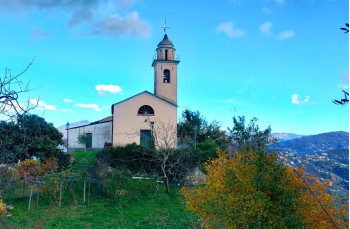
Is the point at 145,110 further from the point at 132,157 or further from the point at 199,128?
the point at 199,128

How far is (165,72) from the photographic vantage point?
29.3 m

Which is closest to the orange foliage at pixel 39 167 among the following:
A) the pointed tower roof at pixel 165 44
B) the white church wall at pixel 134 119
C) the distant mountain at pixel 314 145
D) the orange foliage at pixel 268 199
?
the white church wall at pixel 134 119

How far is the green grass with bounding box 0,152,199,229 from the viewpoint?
12.3m

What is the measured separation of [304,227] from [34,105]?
199 inches

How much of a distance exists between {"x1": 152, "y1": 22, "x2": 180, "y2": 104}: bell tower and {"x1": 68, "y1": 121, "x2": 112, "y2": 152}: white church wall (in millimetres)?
5139

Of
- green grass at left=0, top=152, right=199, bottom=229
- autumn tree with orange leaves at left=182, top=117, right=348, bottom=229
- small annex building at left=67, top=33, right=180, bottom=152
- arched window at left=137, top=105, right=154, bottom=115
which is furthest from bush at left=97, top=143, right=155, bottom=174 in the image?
autumn tree with orange leaves at left=182, top=117, right=348, bottom=229

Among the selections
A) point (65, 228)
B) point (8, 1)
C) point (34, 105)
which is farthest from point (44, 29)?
point (65, 228)

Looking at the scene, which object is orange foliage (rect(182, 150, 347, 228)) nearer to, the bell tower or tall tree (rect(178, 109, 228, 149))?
tall tree (rect(178, 109, 228, 149))

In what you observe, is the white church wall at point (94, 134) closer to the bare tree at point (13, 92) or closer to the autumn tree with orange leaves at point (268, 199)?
the autumn tree with orange leaves at point (268, 199)

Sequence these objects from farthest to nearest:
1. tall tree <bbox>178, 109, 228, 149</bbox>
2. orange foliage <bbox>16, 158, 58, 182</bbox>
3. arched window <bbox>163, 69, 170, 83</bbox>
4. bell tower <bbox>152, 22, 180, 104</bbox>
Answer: tall tree <bbox>178, 109, 228, 149</bbox>
arched window <bbox>163, 69, 170, 83</bbox>
bell tower <bbox>152, 22, 180, 104</bbox>
orange foliage <bbox>16, 158, 58, 182</bbox>

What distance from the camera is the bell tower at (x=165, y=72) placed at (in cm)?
2897

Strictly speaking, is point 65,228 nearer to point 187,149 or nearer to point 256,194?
point 256,194

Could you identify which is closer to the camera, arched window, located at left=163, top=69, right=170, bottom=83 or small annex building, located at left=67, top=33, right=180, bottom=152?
small annex building, located at left=67, top=33, right=180, bottom=152

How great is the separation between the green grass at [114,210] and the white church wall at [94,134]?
927cm
